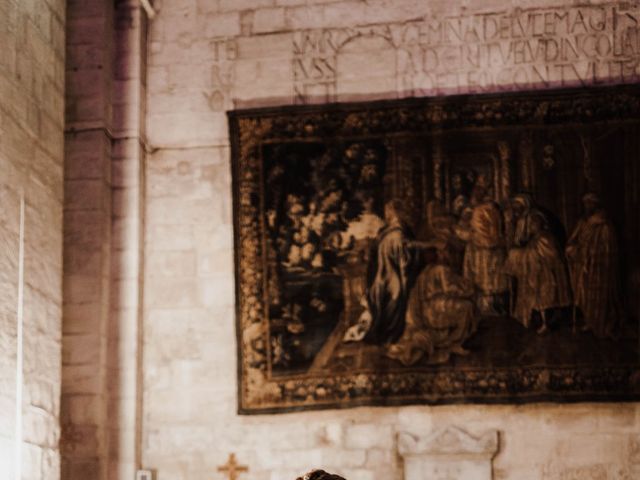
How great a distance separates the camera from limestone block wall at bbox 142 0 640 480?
786 centimetres

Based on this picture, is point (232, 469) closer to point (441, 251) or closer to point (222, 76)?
Answer: point (441, 251)

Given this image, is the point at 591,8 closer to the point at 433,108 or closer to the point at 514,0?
the point at 514,0

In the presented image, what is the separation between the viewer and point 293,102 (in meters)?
8.45

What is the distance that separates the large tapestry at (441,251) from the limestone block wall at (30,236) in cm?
143

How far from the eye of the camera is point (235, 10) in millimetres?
8656

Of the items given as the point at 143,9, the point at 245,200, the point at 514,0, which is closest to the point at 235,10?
the point at 143,9

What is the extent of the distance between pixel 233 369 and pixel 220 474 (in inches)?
26.5

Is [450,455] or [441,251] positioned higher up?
[441,251]

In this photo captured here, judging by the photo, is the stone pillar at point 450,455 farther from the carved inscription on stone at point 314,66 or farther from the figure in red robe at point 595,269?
the carved inscription on stone at point 314,66

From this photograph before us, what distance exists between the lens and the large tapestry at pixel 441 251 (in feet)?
25.9

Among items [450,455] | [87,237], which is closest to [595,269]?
[450,455]

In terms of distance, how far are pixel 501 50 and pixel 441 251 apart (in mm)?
1408

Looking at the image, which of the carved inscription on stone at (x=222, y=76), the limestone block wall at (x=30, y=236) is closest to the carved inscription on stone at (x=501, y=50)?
the carved inscription on stone at (x=222, y=76)

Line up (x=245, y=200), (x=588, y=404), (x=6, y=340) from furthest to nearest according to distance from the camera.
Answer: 1. (x=245, y=200)
2. (x=588, y=404)
3. (x=6, y=340)
